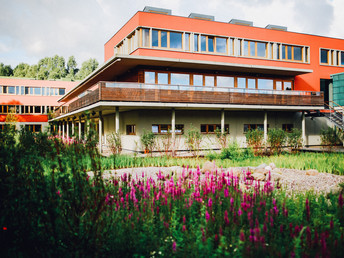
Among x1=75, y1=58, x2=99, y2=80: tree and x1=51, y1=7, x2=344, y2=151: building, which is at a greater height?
x1=75, y1=58, x2=99, y2=80: tree

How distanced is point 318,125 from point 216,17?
14567 millimetres

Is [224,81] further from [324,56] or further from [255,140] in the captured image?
[324,56]

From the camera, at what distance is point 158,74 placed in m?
22.6

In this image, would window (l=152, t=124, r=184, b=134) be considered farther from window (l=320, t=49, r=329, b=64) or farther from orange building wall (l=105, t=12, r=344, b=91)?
window (l=320, t=49, r=329, b=64)

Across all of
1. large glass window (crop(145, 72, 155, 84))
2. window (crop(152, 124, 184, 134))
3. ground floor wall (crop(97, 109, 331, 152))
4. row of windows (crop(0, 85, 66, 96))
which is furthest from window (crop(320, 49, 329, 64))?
row of windows (crop(0, 85, 66, 96))

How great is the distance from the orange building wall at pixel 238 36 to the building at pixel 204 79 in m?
0.08

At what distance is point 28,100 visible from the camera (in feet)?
175

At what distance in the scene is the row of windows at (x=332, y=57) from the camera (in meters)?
32.2

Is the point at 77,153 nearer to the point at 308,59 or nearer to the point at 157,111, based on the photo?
the point at 157,111

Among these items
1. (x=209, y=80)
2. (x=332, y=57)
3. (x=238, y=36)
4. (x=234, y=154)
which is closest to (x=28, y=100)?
(x=209, y=80)

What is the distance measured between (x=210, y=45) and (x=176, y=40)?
11.3 feet

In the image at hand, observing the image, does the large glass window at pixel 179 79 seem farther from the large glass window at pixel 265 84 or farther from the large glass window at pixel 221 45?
the large glass window at pixel 265 84

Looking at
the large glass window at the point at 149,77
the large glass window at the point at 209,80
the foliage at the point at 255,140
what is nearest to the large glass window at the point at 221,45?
the large glass window at the point at 209,80

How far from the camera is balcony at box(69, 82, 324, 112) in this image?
1855 cm
